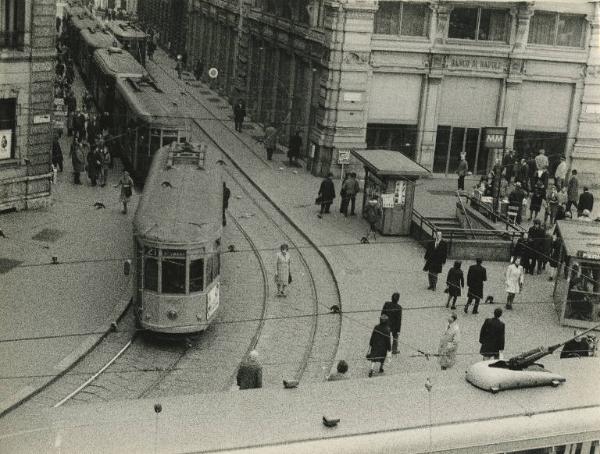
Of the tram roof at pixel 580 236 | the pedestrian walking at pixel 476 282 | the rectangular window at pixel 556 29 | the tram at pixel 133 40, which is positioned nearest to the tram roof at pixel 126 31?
the tram at pixel 133 40

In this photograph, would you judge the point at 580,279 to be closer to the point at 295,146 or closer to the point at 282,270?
the point at 282,270

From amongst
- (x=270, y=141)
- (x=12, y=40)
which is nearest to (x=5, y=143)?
(x=12, y=40)

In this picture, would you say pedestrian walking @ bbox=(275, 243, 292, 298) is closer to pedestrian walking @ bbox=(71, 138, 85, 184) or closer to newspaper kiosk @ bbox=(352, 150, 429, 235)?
newspaper kiosk @ bbox=(352, 150, 429, 235)

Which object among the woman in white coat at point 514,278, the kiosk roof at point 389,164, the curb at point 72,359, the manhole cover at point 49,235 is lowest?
the curb at point 72,359

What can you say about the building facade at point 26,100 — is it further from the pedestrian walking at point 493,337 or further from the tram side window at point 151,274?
the pedestrian walking at point 493,337

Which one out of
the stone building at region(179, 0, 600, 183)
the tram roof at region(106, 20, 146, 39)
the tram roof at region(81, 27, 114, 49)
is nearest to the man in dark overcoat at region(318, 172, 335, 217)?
the stone building at region(179, 0, 600, 183)

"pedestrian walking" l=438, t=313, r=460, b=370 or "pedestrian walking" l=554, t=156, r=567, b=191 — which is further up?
"pedestrian walking" l=554, t=156, r=567, b=191

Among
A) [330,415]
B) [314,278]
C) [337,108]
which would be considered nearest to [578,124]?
[337,108]
